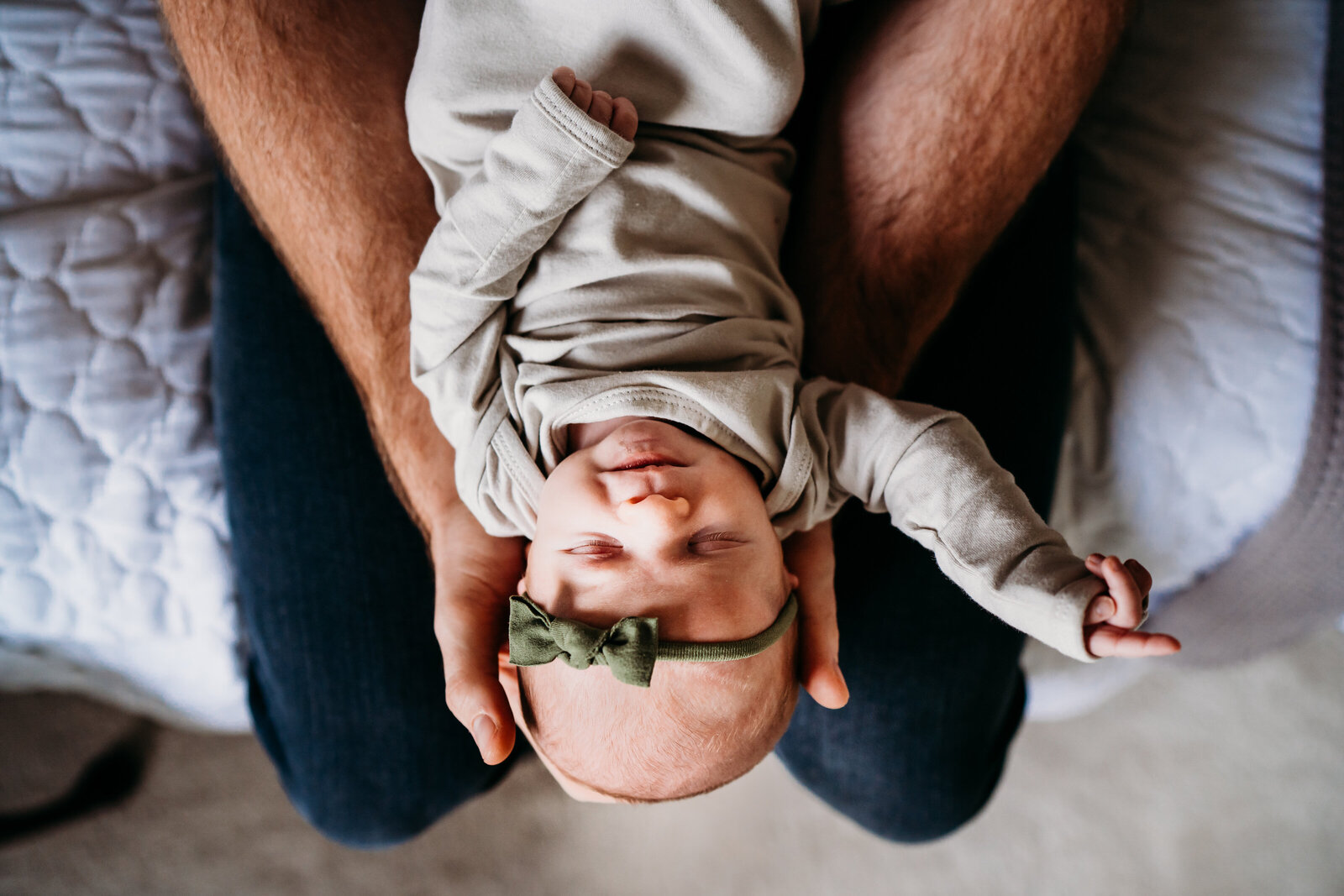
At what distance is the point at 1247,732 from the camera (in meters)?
1.41

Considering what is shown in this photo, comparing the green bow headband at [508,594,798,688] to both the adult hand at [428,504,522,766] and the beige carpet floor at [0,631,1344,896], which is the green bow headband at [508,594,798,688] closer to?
the adult hand at [428,504,522,766]

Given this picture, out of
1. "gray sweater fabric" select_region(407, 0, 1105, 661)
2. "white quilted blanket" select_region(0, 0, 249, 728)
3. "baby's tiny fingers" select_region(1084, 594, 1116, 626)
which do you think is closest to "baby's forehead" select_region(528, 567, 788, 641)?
"gray sweater fabric" select_region(407, 0, 1105, 661)

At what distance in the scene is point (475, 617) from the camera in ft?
2.65

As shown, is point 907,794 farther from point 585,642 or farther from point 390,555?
point 390,555

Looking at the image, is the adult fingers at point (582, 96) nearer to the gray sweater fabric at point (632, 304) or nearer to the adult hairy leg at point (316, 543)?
the gray sweater fabric at point (632, 304)

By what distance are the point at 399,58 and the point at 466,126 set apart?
0.29m

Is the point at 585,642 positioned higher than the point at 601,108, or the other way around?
the point at 601,108

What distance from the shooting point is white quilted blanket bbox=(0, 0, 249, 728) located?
98 centimetres

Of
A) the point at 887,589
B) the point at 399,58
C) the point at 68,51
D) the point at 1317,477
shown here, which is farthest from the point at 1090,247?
the point at 68,51

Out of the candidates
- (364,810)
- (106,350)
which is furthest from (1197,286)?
(106,350)

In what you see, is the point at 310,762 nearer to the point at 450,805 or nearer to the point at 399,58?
the point at 450,805

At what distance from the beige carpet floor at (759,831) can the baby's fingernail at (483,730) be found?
2.39ft

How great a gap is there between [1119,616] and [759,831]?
0.96 meters

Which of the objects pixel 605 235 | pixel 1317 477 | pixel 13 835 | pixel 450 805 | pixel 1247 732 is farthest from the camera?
pixel 1247 732
